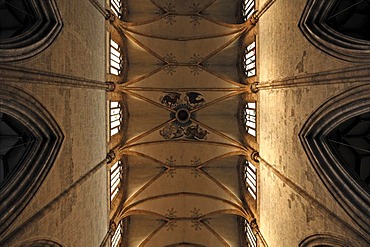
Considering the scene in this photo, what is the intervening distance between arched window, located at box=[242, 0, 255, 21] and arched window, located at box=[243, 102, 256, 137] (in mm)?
3867

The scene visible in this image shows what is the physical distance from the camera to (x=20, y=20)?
8.47m

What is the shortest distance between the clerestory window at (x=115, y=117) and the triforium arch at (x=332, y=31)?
8.66 m

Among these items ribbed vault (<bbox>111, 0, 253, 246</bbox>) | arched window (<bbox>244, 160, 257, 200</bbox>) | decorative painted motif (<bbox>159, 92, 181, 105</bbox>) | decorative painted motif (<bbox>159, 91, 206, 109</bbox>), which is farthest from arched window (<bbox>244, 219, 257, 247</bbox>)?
decorative painted motif (<bbox>159, 92, 181, 105</bbox>)

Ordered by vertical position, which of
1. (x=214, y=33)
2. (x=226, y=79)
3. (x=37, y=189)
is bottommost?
(x=37, y=189)

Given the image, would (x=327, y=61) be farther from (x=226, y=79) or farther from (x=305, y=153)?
(x=226, y=79)

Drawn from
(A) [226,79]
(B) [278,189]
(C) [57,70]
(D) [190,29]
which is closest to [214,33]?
(D) [190,29]

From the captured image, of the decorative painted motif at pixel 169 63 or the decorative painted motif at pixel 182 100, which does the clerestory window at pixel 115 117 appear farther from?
the decorative painted motif at pixel 169 63

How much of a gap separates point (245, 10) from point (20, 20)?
9.67 meters

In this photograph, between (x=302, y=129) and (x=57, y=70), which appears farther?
(x=302, y=129)

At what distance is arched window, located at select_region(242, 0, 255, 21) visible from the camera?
1375 centimetres

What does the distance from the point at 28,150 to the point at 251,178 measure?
31.7ft

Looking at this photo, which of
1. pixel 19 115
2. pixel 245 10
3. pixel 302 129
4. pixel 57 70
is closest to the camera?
pixel 19 115

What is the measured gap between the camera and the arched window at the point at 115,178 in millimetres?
14234

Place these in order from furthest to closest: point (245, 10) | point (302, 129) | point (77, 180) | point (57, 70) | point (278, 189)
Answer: point (245, 10) → point (278, 189) → point (77, 180) → point (302, 129) → point (57, 70)
